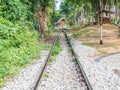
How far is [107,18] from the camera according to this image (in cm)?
5516

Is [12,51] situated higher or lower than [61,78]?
higher

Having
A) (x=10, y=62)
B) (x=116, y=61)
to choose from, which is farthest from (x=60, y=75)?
(x=116, y=61)

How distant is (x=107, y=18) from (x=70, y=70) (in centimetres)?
4545

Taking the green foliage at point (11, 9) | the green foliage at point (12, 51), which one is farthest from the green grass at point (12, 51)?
the green foliage at point (11, 9)

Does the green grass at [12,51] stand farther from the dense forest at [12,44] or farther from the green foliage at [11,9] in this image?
the green foliage at [11,9]

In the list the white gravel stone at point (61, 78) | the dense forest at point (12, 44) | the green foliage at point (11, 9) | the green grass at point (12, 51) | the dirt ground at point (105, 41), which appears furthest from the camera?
the dirt ground at point (105, 41)

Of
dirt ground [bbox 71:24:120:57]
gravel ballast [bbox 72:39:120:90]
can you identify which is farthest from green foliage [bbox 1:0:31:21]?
dirt ground [bbox 71:24:120:57]

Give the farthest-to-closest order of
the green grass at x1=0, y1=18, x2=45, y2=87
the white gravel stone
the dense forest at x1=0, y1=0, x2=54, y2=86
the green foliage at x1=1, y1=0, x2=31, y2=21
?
the green foliage at x1=1, y1=0, x2=31, y2=21 < the dense forest at x1=0, y1=0, x2=54, y2=86 < the green grass at x1=0, y1=18, x2=45, y2=87 < the white gravel stone

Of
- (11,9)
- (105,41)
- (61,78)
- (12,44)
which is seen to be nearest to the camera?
(61,78)

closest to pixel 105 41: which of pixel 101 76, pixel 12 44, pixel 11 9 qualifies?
pixel 11 9

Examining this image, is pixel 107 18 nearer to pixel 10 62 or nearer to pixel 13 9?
pixel 13 9

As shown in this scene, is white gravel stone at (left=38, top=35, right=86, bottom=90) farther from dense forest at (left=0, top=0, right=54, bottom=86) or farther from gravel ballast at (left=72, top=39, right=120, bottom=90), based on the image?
dense forest at (left=0, top=0, right=54, bottom=86)

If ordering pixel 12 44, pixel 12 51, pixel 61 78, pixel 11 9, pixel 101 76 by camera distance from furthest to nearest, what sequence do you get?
pixel 11 9
pixel 12 44
pixel 12 51
pixel 101 76
pixel 61 78

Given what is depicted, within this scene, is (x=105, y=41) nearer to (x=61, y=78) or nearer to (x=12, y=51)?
(x=12, y=51)
